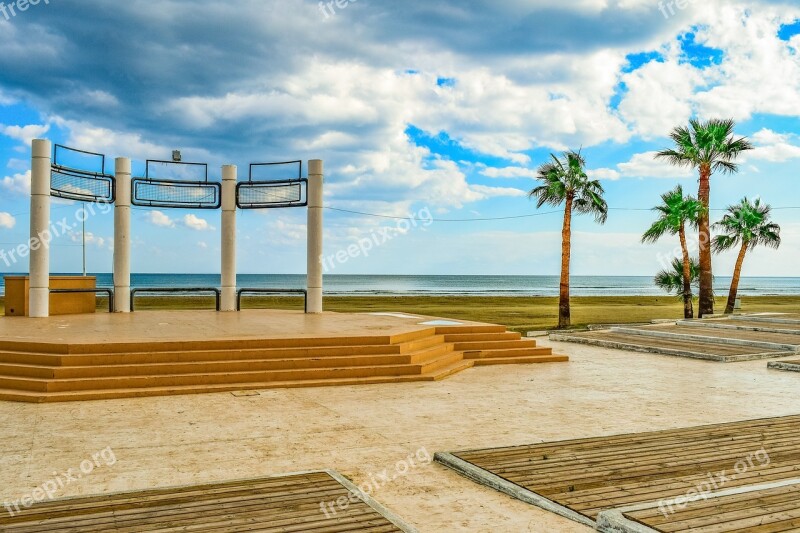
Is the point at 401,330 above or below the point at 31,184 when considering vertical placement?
below

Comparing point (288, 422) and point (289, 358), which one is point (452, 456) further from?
point (289, 358)

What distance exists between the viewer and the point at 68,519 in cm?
509

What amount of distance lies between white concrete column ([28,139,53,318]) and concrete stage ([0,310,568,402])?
2.18 metres

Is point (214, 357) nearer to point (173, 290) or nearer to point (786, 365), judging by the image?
point (173, 290)

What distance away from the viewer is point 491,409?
32.9 feet

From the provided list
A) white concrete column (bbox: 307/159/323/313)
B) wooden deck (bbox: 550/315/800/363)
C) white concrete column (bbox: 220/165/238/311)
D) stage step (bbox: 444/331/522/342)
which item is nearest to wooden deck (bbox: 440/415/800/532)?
stage step (bbox: 444/331/522/342)

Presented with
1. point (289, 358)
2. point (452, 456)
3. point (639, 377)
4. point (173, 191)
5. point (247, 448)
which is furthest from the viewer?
point (173, 191)

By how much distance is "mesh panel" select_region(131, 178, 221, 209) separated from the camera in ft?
68.1

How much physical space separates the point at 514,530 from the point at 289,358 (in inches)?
314

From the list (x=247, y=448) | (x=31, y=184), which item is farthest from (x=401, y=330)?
(x=31, y=184)

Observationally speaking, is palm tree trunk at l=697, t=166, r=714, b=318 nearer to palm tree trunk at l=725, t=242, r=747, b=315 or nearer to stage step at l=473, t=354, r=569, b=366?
palm tree trunk at l=725, t=242, r=747, b=315

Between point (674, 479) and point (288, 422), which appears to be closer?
point (674, 479)

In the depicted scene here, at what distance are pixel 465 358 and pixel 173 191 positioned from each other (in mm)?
11533

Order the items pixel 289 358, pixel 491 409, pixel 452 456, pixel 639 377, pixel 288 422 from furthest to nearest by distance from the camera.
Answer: pixel 639 377
pixel 289 358
pixel 491 409
pixel 288 422
pixel 452 456
